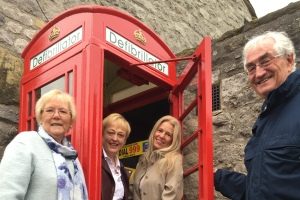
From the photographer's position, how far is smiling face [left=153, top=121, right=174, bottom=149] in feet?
12.1

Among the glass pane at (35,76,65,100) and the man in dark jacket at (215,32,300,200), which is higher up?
the glass pane at (35,76,65,100)

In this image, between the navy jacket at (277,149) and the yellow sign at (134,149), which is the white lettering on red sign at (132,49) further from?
the navy jacket at (277,149)

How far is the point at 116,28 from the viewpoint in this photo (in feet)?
11.9

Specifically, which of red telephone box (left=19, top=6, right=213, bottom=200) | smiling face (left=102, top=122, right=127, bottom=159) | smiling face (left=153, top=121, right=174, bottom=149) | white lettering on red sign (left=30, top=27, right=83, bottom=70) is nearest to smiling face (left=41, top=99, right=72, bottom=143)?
red telephone box (left=19, top=6, right=213, bottom=200)

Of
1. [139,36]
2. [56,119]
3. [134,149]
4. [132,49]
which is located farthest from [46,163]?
[134,149]

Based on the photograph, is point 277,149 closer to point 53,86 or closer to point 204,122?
point 204,122

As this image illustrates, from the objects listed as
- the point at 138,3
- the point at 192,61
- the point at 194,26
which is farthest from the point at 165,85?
the point at 194,26

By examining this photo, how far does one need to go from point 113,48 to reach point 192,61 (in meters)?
0.67

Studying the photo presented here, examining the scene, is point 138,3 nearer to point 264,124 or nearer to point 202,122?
point 202,122

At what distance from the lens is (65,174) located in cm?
260

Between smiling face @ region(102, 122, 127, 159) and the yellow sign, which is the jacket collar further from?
the yellow sign

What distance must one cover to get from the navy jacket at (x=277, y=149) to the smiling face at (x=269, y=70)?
0.40 ft

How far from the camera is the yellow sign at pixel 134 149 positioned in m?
4.72

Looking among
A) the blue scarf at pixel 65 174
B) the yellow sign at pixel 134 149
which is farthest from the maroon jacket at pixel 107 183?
the yellow sign at pixel 134 149
